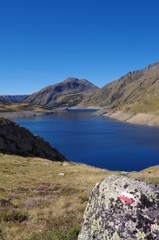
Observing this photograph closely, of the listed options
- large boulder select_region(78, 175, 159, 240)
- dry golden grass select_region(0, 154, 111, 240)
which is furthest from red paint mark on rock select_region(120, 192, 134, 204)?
dry golden grass select_region(0, 154, 111, 240)

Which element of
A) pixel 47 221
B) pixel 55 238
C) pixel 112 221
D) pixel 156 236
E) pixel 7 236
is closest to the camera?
pixel 156 236

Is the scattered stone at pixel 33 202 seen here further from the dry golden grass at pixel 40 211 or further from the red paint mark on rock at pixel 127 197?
the red paint mark on rock at pixel 127 197

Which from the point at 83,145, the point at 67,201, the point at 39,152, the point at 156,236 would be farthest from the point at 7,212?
the point at 83,145

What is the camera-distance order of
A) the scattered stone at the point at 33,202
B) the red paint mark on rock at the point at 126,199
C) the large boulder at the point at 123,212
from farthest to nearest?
1. the scattered stone at the point at 33,202
2. the red paint mark on rock at the point at 126,199
3. the large boulder at the point at 123,212

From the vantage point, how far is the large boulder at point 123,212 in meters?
6.04

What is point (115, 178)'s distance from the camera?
759cm

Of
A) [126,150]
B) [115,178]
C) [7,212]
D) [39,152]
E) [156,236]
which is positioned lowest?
[126,150]

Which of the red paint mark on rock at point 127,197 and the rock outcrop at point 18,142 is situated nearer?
A: the red paint mark on rock at point 127,197

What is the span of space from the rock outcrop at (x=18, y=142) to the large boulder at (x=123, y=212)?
37.4 metres

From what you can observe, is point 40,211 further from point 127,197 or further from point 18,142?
point 18,142

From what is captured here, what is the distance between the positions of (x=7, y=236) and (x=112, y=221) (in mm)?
5578

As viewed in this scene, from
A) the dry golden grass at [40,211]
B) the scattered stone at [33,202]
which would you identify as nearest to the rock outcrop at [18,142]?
the dry golden grass at [40,211]

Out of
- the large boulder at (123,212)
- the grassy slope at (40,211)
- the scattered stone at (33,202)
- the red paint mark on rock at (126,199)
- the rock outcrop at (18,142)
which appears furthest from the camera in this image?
the rock outcrop at (18,142)

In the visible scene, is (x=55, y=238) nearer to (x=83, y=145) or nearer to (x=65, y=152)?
(x=65, y=152)
